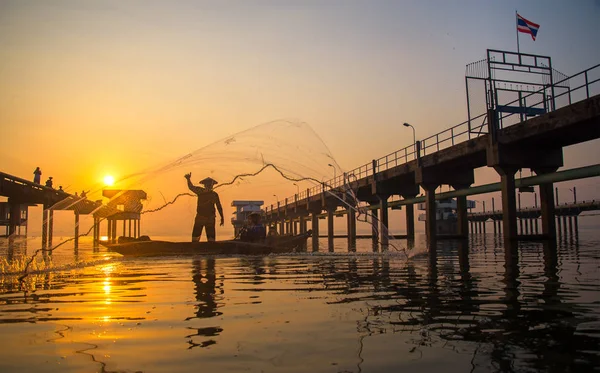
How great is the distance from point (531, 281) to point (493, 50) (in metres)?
28.8

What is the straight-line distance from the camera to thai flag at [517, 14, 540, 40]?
120 feet

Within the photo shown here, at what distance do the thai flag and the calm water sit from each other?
3344cm

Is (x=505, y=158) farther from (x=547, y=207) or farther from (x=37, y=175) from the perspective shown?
(x=37, y=175)

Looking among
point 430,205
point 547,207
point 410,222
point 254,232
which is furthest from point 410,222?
point 254,232

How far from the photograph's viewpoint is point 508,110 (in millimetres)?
30000

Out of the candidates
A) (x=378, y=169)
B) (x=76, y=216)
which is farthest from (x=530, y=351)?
(x=76, y=216)

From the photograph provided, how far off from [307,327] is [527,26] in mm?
39326

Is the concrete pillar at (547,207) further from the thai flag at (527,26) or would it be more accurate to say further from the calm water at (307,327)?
the calm water at (307,327)

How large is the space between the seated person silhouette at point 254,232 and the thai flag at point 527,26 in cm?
2818

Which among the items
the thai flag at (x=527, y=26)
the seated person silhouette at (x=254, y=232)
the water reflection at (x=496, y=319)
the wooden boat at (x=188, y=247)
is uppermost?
the thai flag at (x=527, y=26)

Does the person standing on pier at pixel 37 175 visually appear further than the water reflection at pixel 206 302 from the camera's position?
Yes

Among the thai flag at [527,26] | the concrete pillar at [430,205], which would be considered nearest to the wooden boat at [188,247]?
the concrete pillar at [430,205]

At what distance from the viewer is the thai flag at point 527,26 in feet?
120

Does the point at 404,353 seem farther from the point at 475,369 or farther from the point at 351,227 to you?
the point at 351,227
